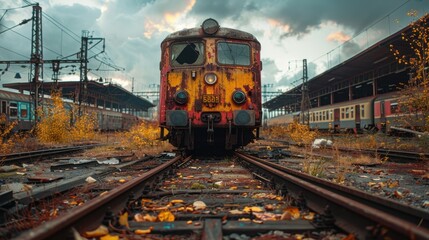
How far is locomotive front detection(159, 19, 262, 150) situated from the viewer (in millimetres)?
8109

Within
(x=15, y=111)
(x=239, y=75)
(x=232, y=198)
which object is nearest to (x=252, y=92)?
(x=239, y=75)

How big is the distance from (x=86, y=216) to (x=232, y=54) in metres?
6.95

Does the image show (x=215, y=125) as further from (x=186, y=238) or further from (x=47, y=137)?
(x=47, y=137)

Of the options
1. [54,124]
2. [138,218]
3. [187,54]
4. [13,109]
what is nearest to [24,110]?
[13,109]

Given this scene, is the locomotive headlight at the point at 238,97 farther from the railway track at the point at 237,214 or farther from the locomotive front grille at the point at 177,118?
the railway track at the point at 237,214

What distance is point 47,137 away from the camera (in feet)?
54.4

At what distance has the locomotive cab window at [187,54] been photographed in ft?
28.4

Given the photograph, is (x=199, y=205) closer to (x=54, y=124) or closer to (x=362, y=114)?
(x=54, y=124)

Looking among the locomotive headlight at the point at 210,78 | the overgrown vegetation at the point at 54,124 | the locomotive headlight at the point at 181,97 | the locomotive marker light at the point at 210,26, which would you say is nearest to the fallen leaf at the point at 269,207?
the locomotive headlight at the point at 181,97

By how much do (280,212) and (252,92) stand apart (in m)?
5.58

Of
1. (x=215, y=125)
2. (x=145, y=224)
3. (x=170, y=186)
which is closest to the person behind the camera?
(x=145, y=224)

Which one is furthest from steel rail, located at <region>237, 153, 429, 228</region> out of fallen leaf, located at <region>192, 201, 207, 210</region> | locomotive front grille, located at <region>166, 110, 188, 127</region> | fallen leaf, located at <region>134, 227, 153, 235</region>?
locomotive front grille, located at <region>166, 110, 188, 127</region>

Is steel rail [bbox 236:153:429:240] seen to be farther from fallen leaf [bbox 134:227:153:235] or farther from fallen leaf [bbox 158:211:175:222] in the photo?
fallen leaf [bbox 134:227:153:235]

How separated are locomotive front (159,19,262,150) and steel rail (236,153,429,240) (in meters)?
4.63
